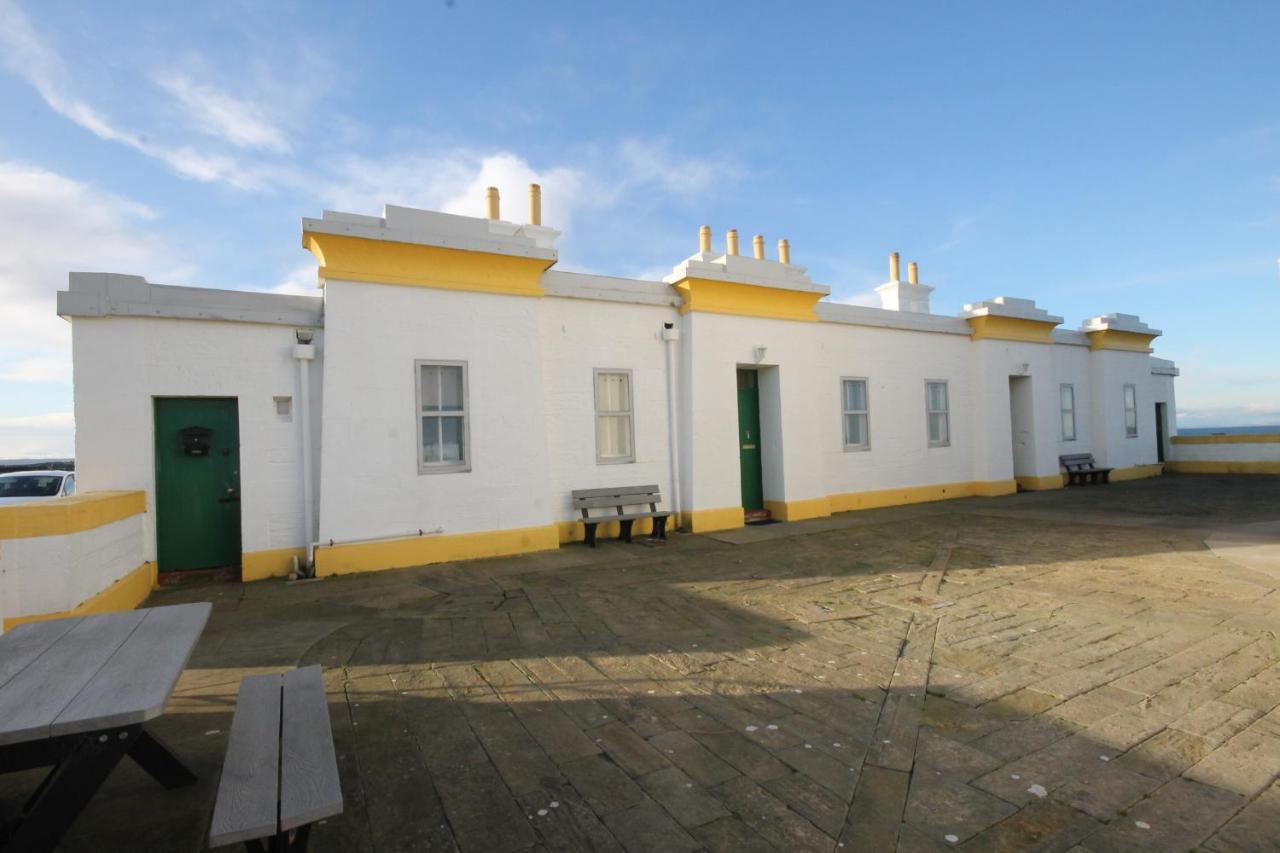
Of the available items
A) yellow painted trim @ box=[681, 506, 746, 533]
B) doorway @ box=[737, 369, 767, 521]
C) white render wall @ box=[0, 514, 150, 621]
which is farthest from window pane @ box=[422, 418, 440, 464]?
doorway @ box=[737, 369, 767, 521]

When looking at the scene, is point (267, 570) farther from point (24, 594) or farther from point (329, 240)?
point (329, 240)

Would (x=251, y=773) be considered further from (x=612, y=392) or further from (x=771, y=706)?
(x=612, y=392)

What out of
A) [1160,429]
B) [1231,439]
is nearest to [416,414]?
[1160,429]

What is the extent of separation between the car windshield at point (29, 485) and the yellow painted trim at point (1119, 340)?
22793 mm

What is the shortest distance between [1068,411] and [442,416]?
16345mm

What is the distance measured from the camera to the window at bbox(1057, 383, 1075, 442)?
16.4 m

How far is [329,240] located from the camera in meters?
7.73

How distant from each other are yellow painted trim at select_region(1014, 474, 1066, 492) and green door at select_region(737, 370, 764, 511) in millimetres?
8127

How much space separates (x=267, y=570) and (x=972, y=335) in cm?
1478

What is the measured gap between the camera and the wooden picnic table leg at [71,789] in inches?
84.6

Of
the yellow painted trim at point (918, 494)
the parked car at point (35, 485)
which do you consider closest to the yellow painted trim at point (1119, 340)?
the yellow painted trim at point (918, 494)

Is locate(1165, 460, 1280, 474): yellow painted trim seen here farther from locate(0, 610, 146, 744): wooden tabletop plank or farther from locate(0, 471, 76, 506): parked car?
locate(0, 471, 76, 506): parked car

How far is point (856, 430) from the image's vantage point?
12625 millimetres

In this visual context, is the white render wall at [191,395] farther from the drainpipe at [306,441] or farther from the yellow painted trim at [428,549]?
the yellow painted trim at [428,549]
